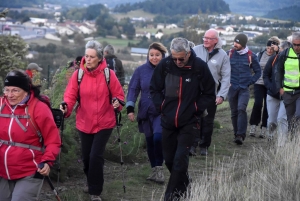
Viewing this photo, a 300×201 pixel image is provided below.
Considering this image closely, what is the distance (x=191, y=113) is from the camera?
21.8ft

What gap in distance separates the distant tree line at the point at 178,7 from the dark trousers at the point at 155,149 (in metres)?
29.6

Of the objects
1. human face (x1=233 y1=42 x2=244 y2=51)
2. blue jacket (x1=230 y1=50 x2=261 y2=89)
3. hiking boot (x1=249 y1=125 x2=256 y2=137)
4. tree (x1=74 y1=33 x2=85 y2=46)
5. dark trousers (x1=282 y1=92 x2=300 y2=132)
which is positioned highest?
human face (x1=233 y1=42 x2=244 y2=51)

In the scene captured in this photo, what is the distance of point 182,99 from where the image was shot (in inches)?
262

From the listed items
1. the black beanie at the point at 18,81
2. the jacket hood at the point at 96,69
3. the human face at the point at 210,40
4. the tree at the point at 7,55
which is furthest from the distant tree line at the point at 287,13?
the black beanie at the point at 18,81

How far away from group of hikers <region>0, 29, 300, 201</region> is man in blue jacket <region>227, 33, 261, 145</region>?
19 mm

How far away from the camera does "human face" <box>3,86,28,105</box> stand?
17.7ft

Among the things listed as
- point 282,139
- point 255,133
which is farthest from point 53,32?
point 282,139

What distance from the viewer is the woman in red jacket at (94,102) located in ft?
23.2

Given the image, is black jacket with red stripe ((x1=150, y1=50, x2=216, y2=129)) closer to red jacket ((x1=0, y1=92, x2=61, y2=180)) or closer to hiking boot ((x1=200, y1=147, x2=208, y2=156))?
red jacket ((x1=0, y1=92, x2=61, y2=180))

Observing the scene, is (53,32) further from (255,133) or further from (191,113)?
(191,113)

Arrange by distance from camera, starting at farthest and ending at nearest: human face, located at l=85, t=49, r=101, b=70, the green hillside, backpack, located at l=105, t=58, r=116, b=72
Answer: the green hillside
backpack, located at l=105, t=58, r=116, b=72
human face, located at l=85, t=49, r=101, b=70

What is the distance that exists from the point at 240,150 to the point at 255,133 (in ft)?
6.73

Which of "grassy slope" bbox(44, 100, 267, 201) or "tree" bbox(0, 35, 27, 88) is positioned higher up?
"tree" bbox(0, 35, 27, 88)

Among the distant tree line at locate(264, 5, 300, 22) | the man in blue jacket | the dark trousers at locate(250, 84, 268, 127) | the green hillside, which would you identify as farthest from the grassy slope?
the green hillside
